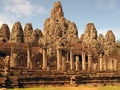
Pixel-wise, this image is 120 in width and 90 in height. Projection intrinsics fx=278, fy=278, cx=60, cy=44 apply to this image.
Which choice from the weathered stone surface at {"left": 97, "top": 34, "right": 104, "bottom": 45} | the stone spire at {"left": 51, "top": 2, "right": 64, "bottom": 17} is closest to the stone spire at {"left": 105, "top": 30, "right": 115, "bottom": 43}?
the weathered stone surface at {"left": 97, "top": 34, "right": 104, "bottom": 45}

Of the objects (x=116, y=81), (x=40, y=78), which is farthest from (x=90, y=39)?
(x=40, y=78)

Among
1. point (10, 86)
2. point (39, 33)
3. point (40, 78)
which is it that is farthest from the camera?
point (39, 33)

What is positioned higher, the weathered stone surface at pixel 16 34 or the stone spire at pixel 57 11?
the stone spire at pixel 57 11

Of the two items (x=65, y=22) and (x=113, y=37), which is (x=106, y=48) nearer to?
(x=113, y=37)

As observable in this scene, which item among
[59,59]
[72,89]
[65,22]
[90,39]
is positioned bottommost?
[72,89]

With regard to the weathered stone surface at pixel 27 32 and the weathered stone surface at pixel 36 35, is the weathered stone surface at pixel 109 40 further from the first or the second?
the weathered stone surface at pixel 27 32

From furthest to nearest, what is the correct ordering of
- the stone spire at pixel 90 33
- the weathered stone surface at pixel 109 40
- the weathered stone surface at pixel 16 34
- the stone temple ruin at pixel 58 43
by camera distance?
1. the stone spire at pixel 90 33
2. the weathered stone surface at pixel 109 40
3. the weathered stone surface at pixel 16 34
4. the stone temple ruin at pixel 58 43

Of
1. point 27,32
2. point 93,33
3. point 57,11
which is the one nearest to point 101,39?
point 93,33

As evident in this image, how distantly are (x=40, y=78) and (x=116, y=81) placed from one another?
804 centimetres

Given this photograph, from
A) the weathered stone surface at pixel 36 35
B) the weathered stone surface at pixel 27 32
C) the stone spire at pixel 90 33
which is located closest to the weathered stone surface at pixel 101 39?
the stone spire at pixel 90 33

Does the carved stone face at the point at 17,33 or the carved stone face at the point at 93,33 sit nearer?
the carved stone face at the point at 17,33

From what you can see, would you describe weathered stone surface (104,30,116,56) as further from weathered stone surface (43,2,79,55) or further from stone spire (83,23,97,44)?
weathered stone surface (43,2,79,55)

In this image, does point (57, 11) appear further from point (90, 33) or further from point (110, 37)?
point (110, 37)

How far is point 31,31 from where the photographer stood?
7388 cm
